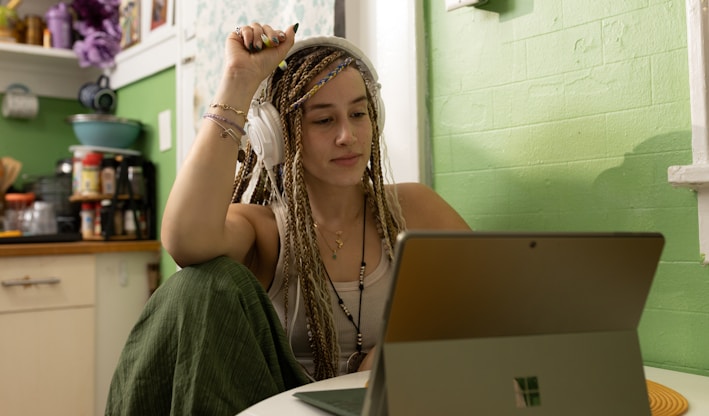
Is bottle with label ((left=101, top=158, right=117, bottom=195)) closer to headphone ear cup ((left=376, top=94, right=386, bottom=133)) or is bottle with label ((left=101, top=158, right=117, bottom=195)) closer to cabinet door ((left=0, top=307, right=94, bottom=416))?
cabinet door ((left=0, top=307, right=94, bottom=416))

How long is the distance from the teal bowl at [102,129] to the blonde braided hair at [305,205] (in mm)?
1653

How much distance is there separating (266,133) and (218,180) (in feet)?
0.51

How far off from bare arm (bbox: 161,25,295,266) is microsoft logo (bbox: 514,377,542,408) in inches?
27.2

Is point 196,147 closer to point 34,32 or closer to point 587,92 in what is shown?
point 587,92

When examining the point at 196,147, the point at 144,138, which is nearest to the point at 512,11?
the point at 196,147

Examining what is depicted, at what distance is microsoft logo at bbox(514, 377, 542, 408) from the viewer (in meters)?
0.64

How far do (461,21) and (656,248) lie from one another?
3.20 ft

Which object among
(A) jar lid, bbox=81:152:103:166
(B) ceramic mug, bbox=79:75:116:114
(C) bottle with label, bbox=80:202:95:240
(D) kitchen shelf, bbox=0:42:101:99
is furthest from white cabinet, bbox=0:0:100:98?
(C) bottle with label, bbox=80:202:95:240

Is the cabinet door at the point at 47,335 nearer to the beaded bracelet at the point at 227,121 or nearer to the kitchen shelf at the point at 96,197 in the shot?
the kitchen shelf at the point at 96,197

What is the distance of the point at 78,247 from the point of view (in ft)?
8.27

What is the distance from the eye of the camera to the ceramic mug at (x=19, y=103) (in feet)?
10.1

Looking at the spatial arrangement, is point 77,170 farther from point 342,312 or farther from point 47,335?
point 342,312

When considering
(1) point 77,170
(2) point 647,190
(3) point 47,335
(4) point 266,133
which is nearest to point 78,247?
(3) point 47,335

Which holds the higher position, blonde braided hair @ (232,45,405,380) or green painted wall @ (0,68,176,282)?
green painted wall @ (0,68,176,282)
